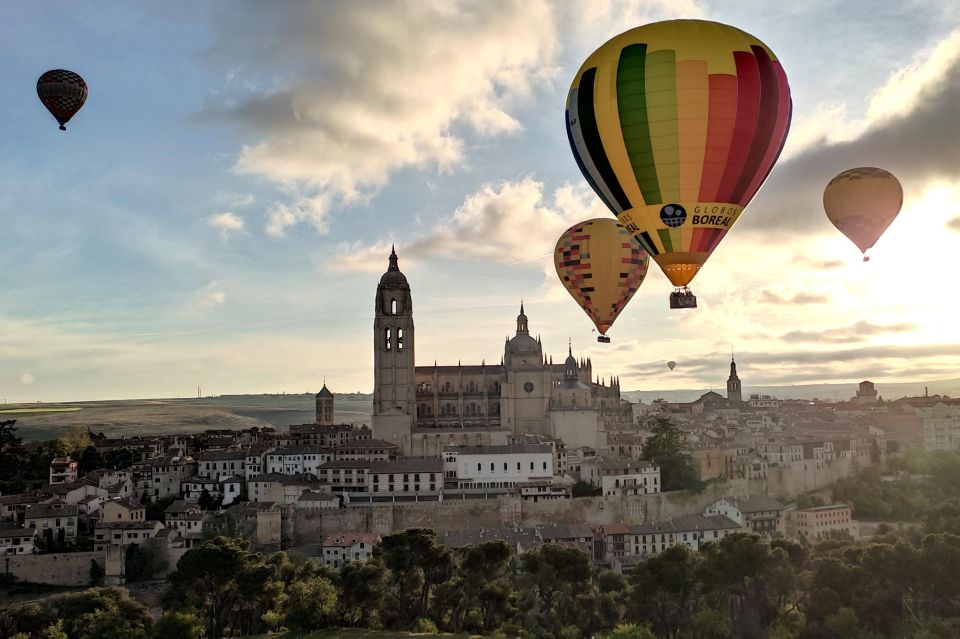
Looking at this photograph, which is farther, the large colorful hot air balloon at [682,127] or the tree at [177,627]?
the tree at [177,627]

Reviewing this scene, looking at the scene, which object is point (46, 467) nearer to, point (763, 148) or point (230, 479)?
point (230, 479)

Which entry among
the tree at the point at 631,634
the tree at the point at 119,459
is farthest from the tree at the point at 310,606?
the tree at the point at 119,459

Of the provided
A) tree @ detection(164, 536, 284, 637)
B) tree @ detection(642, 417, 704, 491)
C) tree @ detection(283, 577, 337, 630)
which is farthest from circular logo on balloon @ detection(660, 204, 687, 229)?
tree @ detection(642, 417, 704, 491)

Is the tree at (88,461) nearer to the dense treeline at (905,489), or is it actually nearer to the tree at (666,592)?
the tree at (666,592)

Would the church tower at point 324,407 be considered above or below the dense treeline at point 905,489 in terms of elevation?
above

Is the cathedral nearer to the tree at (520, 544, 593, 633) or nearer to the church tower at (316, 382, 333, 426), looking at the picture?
the church tower at (316, 382, 333, 426)

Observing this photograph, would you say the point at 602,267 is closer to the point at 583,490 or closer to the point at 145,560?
the point at 583,490

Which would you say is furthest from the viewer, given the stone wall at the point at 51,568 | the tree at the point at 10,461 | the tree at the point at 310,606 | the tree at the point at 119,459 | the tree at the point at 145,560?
the tree at the point at 119,459
